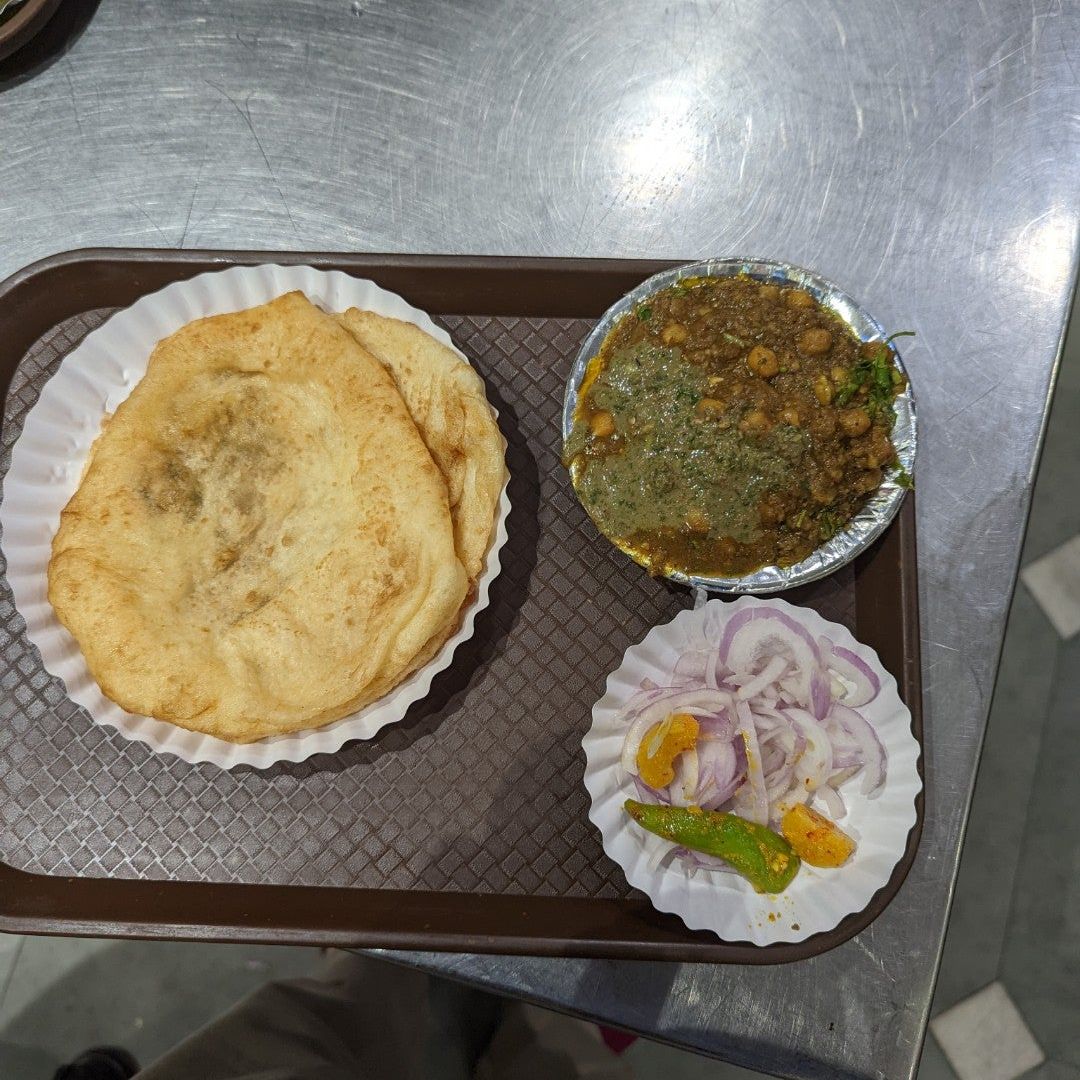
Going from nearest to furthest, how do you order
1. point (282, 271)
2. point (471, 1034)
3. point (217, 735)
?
point (217, 735) < point (282, 271) < point (471, 1034)

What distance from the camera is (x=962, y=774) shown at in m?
3.07

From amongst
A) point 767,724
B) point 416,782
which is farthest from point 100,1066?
point 767,724

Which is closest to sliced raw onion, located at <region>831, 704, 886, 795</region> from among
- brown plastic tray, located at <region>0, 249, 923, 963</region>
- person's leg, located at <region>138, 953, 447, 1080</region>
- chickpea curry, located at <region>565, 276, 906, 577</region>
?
brown plastic tray, located at <region>0, 249, 923, 963</region>

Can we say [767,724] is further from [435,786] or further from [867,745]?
[435,786]

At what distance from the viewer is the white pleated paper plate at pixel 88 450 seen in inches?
106

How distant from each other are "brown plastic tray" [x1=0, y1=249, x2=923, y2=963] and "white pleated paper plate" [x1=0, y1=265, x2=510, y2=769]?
24 centimetres

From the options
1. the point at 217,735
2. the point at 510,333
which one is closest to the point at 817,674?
the point at 510,333

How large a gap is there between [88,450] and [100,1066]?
3.50 metres

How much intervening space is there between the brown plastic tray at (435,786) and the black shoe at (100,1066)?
2254mm

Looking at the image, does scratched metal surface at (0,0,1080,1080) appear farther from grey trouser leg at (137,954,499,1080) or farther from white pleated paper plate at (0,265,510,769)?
grey trouser leg at (137,954,499,1080)

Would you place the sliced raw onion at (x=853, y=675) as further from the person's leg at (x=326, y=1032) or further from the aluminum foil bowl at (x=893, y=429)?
the person's leg at (x=326, y=1032)

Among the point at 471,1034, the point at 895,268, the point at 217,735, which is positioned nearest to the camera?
the point at 217,735

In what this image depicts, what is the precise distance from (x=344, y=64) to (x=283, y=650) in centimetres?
249

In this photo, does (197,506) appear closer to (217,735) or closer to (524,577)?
(217,735)
